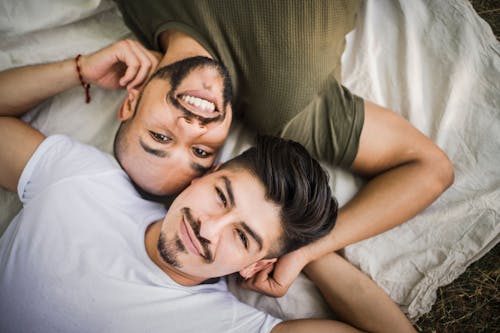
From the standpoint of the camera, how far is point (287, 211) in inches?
52.2

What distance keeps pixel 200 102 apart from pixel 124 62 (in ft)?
1.47

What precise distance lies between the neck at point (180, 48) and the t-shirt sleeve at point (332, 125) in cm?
48

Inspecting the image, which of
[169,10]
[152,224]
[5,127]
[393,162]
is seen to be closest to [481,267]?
[393,162]

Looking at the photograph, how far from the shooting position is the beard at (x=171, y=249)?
1306 millimetres

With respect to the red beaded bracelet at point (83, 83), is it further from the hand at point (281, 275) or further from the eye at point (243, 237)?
the hand at point (281, 275)

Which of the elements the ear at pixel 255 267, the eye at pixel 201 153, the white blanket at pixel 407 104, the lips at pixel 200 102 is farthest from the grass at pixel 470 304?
the lips at pixel 200 102

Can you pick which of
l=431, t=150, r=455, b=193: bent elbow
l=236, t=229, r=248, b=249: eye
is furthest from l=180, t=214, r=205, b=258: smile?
l=431, t=150, r=455, b=193: bent elbow

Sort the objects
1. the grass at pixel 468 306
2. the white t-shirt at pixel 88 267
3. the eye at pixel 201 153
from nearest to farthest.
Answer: the white t-shirt at pixel 88 267, the eye at pixel 201 153, the grass at pixel 468 306

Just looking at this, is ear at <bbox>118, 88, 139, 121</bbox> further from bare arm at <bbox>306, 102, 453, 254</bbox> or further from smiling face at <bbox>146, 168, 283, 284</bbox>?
bare arm at <bbox>306, 102, 453, 254</bbox>

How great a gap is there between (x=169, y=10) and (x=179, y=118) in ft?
1.90

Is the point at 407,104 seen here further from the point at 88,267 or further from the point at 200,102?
the point at 88,267

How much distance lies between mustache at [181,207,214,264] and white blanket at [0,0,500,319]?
1.44 feet

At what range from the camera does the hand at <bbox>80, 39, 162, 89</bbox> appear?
5.21ft

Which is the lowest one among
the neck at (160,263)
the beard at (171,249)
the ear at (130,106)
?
the neck at (160,263)
